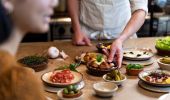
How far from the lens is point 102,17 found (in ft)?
8.11

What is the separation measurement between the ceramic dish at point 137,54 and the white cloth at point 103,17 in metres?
0.39

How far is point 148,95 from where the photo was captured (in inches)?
61.1

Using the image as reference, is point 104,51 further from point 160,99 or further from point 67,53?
point 160,99

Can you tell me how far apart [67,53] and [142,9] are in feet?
2.14

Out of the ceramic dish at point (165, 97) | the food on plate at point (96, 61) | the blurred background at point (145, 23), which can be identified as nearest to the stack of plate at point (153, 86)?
the ceramic dish at point (165, 97)

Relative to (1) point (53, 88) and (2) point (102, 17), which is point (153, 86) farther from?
(2) point (102, 17)

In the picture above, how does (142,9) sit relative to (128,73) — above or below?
above

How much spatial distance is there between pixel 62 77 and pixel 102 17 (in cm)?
97

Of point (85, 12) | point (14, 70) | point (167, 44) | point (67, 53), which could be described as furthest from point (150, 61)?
point (14, 70)

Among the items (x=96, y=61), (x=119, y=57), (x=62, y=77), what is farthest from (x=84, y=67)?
(x=62, y=77)

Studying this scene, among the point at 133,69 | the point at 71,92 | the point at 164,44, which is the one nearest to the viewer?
the point at 71,92

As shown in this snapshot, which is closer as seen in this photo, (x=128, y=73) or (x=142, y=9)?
(x=128, y=73)

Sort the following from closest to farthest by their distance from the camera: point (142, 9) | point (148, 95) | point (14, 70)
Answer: point (14, 70) → point (148, 95) → point (142, 9)


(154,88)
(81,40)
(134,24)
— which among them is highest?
(134,24)
